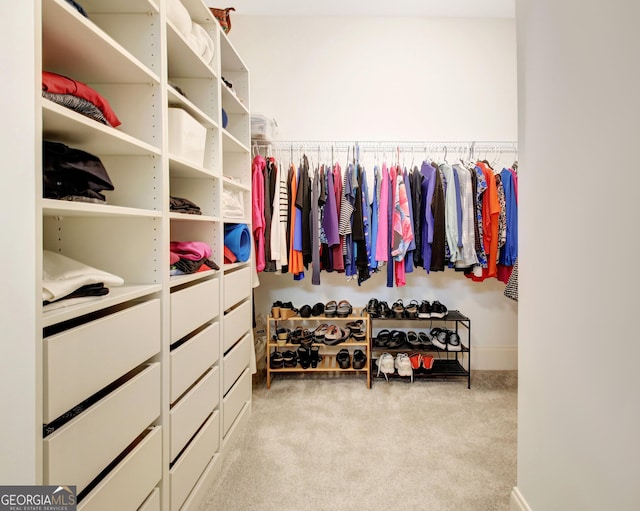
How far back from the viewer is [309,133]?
2.93 m

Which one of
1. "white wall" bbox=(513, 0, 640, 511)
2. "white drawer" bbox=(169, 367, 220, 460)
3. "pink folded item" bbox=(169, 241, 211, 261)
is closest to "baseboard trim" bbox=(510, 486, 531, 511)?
"white wall" bbox=(513, 0, 640, 511)

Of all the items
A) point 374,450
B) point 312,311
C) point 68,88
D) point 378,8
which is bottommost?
point 374,450

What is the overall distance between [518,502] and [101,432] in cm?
157

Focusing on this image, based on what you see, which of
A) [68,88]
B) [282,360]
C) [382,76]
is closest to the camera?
[68,88]

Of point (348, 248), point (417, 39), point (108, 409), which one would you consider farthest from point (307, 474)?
point (417, 39)

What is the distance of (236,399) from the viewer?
1.94m

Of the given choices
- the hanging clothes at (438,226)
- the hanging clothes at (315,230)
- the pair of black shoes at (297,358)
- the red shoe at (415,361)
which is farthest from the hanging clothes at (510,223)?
the pair of black shoes at (297,358)

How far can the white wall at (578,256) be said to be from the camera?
830 millimetres

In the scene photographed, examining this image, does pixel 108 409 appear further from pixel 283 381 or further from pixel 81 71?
pixel 283 381

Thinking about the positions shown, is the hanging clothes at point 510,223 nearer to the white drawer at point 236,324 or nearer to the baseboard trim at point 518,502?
the baseboard trim at point 518,502

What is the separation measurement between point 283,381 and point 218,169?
5.97ft

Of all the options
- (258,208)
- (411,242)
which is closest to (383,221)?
(411,242)

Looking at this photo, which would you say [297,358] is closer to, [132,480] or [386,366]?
[386,366]

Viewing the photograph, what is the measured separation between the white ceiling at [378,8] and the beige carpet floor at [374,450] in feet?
10.4
